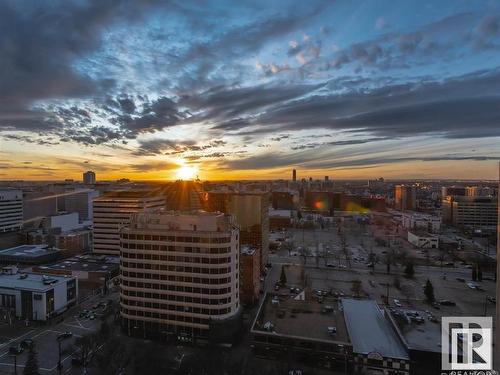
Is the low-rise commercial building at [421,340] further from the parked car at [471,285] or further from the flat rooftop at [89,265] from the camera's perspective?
the flat rooftop at [89,265]

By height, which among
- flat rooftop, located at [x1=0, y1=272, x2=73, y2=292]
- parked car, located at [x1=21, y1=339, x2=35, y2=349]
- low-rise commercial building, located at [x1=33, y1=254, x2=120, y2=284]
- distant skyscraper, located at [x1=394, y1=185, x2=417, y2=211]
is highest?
distant skyscraper, located at [x1=394, y1=185, x2=417, y2=211]

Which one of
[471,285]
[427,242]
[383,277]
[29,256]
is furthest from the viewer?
[427,242]

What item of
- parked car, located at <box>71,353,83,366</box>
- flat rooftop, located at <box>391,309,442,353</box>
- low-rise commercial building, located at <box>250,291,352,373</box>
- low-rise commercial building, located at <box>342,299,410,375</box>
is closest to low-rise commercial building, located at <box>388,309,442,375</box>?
flat rooftop, located at <box>391,309,442,353</box>

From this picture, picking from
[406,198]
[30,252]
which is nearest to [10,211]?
[30,252]

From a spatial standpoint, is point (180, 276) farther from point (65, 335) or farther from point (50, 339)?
point (50, 339)

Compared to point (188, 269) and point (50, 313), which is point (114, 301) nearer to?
point (50, 313)

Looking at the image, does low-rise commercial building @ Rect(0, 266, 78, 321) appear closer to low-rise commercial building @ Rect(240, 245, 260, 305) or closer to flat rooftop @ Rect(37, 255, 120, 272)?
flat rooftop @ Rect(37, 255, 120, 272)

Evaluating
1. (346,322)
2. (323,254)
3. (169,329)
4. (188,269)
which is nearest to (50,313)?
(169,329)
